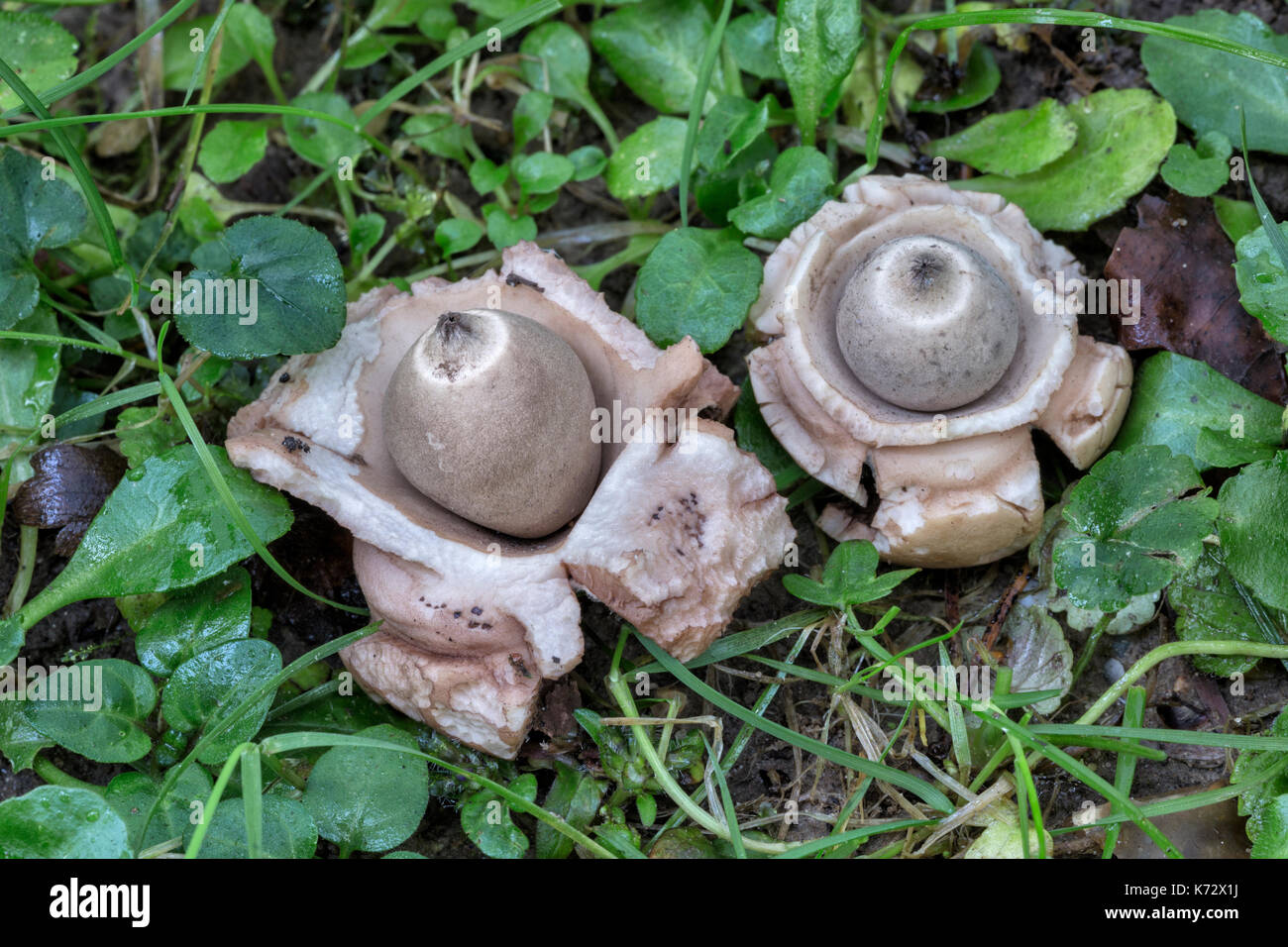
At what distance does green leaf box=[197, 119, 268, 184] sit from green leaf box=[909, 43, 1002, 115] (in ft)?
6.26

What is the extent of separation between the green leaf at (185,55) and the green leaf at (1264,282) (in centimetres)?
287

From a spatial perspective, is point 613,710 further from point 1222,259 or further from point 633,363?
point 1222,259

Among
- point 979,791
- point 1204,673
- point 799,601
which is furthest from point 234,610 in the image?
point 1204,673

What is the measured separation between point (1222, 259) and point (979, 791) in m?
1.54

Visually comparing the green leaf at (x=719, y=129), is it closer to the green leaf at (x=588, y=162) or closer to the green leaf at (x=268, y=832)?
the green leaf at (x=588, y=162)

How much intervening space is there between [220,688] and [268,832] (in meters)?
0.38

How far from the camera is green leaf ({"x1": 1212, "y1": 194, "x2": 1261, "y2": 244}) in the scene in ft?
9.73

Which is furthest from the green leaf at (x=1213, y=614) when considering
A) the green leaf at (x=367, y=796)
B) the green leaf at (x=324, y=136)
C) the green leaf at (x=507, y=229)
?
the green leaf at (x=324, y=136)

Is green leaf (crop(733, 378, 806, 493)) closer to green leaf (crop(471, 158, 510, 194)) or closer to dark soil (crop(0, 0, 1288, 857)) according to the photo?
dark soil (crop(0, 0, 1288, 857))

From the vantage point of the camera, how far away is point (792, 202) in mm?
2920

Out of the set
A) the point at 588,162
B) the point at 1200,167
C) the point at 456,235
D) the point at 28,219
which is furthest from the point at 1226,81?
the point at 28,219

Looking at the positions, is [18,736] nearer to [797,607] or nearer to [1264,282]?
[797,607]

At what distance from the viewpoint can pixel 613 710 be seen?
271 cm

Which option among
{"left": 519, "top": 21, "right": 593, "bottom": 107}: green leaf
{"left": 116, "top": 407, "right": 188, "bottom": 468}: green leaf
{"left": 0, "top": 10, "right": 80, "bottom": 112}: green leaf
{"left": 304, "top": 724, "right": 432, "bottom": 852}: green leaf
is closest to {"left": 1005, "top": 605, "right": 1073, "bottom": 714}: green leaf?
{"left": 304, "top": 724, "right": 432, "bottom": 852}: green leaf
